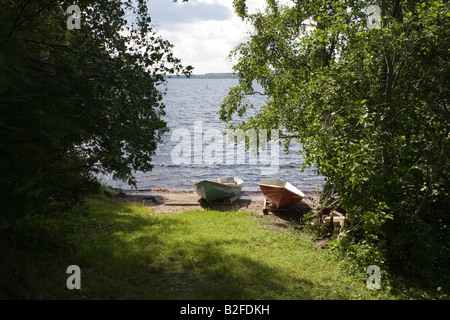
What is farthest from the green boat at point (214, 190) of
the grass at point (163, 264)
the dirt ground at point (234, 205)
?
the grass at point (163, 264)

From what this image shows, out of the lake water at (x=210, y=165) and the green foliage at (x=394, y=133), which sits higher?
the green foliage at (x=394, y=133)

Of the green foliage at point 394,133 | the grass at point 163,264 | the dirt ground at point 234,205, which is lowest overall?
the dirt ground at point 234,205

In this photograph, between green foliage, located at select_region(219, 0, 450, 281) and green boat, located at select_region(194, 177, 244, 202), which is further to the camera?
green boat, located at select_region(194, 177, 244, 202)

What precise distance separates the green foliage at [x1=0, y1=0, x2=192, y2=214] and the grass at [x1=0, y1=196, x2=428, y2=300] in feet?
2.66

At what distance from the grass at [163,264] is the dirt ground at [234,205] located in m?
3.63

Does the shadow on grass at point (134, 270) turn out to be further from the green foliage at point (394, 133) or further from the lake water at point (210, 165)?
the lake water at point (210, 165)

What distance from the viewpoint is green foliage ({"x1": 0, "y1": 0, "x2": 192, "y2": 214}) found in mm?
4984

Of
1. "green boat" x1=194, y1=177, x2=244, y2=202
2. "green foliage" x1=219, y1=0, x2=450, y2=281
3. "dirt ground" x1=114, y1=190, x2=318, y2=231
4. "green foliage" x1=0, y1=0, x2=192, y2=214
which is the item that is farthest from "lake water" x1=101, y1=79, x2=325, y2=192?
"green foliage" x1=0, y1=0, x2=192, y2=214

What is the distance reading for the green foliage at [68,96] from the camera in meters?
4.98

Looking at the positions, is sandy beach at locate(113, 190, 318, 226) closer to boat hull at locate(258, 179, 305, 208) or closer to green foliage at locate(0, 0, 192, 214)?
boat hull at locate(258, 179, 305, 208)

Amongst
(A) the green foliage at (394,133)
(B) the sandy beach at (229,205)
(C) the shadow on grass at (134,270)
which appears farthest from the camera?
(B) the sandy beach at (229,205)

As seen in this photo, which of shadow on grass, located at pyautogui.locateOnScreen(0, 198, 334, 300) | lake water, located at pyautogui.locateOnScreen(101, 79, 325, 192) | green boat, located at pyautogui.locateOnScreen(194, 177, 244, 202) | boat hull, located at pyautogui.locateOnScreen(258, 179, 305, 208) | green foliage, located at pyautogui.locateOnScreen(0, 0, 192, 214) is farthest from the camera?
lake water, located at pyautogui.locateOnScreen(101, 79, 325, 192)
